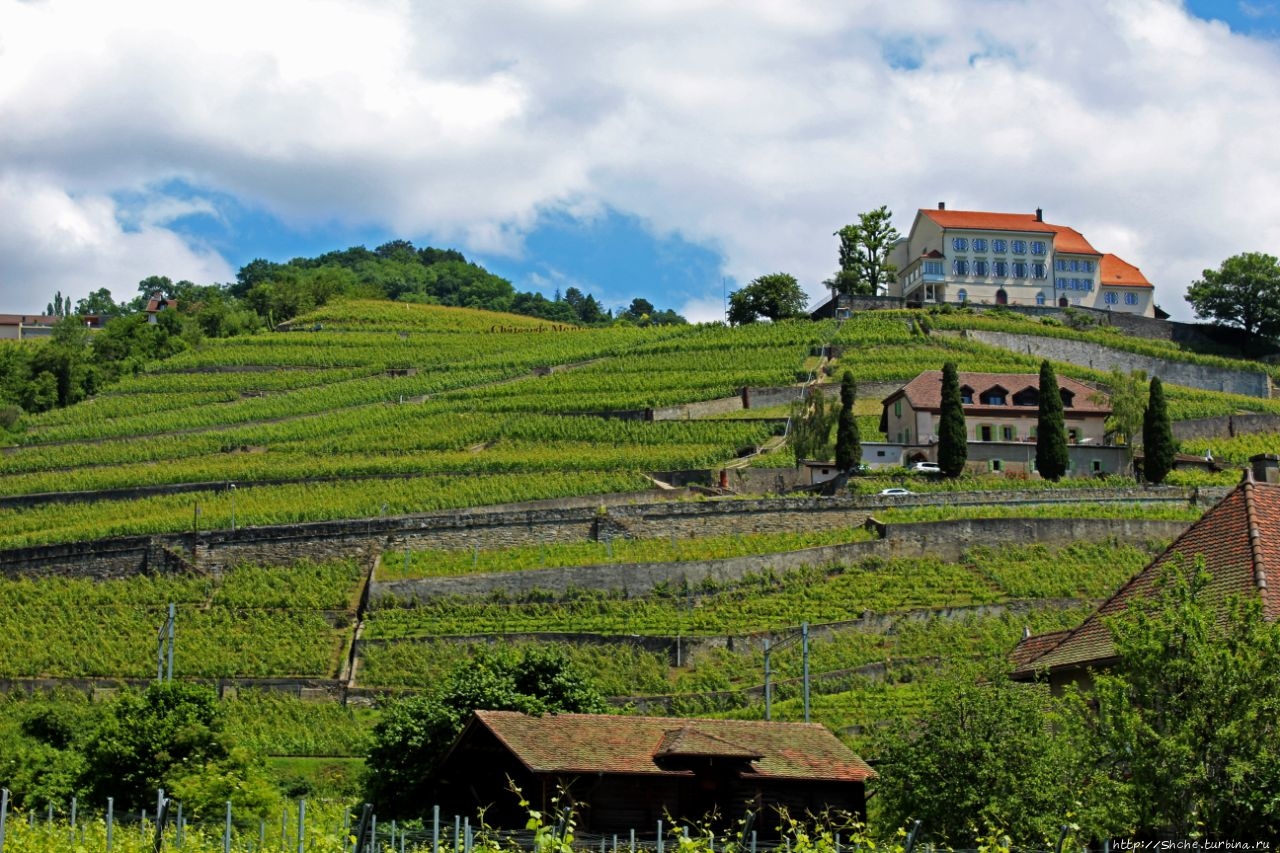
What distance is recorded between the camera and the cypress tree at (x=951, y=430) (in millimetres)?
72250

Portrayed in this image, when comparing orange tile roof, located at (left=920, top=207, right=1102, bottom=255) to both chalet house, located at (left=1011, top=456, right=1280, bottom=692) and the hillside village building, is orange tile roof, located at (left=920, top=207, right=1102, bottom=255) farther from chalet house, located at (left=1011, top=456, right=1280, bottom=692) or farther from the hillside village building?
chalet house, located at (left=1011, top=456, right=1280, bottom=692)

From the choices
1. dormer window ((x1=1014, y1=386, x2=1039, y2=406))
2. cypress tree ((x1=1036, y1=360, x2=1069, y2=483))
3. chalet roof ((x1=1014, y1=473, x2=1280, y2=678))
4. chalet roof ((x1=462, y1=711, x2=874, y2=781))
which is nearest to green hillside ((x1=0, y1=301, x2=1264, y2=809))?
chalet roof ((x1=1014, y1=473, x2=1280, y2=678))

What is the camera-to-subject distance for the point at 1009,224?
4683 inches

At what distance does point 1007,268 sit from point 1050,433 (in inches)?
1846

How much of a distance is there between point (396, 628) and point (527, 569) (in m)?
5.30

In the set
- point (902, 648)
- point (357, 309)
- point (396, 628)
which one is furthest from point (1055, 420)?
point (357, 309)

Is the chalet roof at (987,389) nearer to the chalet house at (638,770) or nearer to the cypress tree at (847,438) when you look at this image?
the cypress tree at (847,438)

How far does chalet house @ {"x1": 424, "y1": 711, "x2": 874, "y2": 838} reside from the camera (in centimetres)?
3284

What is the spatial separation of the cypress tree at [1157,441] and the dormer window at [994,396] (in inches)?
329

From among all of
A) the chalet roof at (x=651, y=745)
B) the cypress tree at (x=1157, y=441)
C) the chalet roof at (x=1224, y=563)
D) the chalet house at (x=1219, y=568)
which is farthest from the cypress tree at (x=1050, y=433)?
the chalet roof at (x=1224, y=563)

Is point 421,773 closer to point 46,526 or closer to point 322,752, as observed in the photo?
point 322,752

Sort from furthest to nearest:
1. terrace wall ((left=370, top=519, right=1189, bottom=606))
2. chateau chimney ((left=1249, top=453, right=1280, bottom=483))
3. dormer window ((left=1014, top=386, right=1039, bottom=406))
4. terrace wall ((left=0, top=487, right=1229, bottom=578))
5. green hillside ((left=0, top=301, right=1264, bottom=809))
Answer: dormer window ((left=1014, top=386, right=1039, bottom=406)), terrace wall ((left=0, top=487, right=1229, bottom=578)), terrace wall ((left=370, top=519, right=1189, bottom=606)), chateau chimney ((left=1249, top=453, right=1280, bottom=483)), green hillside ((left=0, top=301, right=1264, bottom=809))

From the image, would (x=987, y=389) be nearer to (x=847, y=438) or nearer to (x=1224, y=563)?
(x=847, y=438)

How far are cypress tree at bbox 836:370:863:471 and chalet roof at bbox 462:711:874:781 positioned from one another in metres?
36.3
